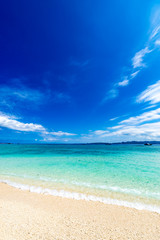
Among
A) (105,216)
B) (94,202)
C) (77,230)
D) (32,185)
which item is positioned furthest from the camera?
(32,185)

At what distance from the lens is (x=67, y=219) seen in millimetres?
4891

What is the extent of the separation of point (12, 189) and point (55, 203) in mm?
4540

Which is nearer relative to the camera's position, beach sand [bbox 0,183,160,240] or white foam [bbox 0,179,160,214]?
beach sand [bbox 0,183,160,240]

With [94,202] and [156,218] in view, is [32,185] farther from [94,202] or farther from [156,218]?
[156,218]

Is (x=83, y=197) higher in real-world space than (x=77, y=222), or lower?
lower

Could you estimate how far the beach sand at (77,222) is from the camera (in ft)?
12.6

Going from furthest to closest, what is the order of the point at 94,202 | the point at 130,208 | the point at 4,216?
the point at 94,202, the point at 130,208, the point at 4,216

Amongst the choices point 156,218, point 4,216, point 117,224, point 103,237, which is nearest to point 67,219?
point 103,237

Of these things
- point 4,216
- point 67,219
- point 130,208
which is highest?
point 4,216

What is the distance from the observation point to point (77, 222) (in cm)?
471

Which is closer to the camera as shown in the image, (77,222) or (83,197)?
(77,222)

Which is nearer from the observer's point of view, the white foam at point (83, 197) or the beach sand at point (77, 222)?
the beach sand at point (77, 222)

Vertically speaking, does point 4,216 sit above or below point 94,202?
above

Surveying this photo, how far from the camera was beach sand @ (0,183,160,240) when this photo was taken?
12.6 ft
